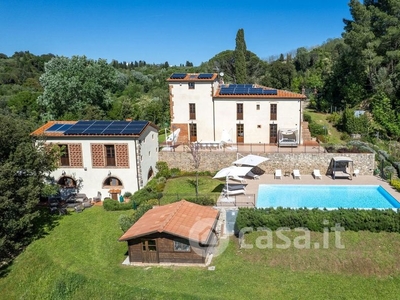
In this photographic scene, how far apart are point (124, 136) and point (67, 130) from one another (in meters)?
4.80

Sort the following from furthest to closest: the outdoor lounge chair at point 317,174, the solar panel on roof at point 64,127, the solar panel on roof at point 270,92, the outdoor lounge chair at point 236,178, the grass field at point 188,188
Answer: the solar panel on roof at point 270,92
the outdoor lounge chair at point 317,174
the solar panel on roof at point 64,127
the outdoor lounge chair at point 236,178
the grass field at point 188,188

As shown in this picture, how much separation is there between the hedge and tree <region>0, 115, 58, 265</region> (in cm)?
1245

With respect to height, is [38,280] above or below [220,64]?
below

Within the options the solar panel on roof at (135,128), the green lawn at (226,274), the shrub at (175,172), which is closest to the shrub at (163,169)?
the shrub at (175,172)

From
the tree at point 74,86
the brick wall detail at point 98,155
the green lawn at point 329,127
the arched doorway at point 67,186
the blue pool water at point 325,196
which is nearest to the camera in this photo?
the blue pool water at point 325,196

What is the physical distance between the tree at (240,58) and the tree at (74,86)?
23267 mm

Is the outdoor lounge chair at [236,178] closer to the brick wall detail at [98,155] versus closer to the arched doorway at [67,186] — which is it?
the brick wall detail at [98,155]

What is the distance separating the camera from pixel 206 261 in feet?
60.1

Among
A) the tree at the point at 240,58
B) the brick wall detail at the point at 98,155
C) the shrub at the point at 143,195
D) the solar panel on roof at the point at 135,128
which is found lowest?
the shrub at the point at 143,195

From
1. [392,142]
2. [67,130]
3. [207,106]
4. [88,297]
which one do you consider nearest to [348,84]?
[392,142]

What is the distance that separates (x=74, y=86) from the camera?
4469 centimetres

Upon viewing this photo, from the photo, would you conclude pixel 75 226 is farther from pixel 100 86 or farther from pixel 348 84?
pixel 348 84

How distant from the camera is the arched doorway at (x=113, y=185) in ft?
90.8

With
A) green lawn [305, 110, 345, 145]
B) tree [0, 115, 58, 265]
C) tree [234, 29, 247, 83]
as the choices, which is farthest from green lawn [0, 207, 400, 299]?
tree [234, 29, 247, 83]
